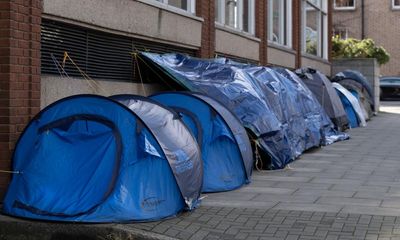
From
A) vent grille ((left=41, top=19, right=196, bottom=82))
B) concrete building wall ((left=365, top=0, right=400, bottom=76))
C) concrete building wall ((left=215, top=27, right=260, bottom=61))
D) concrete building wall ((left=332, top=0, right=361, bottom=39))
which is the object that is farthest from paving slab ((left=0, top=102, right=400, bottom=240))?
concrete building wall ((left=332, top=0, right=361, bottom=39))

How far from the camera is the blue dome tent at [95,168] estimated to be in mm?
6242

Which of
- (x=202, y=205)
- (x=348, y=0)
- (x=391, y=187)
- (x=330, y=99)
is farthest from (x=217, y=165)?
(x=348, y=0)

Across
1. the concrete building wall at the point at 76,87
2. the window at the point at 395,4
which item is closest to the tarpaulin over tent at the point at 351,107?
the concrete building wall at the point at 76,87

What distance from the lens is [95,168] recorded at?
6.41m

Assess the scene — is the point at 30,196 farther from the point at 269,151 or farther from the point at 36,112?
the point at 269,151

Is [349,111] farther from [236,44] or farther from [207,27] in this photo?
[207,27]

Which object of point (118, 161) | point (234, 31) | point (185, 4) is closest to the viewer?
point (118, 161)

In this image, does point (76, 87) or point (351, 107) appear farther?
point (351, 107)

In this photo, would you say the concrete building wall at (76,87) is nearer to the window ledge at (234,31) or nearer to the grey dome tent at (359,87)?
the window ledge at (234,31)

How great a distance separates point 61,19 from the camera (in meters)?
7.78

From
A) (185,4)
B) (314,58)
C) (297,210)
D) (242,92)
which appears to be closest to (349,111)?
(314,58)

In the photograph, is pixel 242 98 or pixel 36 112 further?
pixel 242 98

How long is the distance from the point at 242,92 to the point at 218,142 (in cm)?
185

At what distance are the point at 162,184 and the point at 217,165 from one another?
197cm
